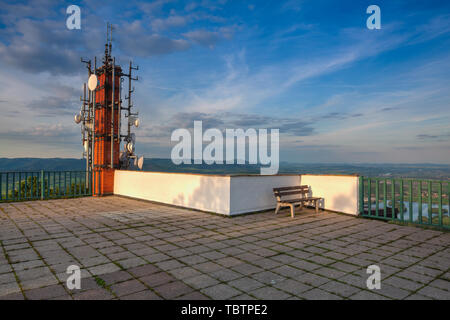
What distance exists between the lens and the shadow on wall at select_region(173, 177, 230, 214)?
24.1 feet

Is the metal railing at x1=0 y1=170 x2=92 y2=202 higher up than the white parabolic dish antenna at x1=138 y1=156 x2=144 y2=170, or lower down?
lower down

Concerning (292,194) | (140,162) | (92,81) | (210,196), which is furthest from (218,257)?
(92,81)

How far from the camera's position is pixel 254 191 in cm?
782

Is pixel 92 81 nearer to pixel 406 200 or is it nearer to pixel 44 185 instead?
pixel 44 185

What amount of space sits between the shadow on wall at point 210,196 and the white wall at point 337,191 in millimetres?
3189

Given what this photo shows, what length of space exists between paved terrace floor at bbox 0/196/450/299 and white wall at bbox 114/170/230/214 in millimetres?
800

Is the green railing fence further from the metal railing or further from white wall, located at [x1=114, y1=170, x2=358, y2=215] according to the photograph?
the metal railing

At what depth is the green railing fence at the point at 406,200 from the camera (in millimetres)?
5957

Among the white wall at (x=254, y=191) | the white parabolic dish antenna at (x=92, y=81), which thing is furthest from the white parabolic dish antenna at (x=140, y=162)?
the white wall at (x=254, y=191)

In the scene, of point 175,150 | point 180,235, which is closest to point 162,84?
point 175,150

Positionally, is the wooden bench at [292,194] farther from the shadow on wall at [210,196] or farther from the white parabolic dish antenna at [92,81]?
the white parabolic dish antenna at [92,81]

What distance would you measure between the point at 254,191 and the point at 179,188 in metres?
2.64

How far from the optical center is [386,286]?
297 cm

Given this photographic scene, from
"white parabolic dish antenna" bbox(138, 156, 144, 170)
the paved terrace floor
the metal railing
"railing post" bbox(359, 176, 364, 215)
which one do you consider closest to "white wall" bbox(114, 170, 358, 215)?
"railing post" bbox(359, 176, 364, 215)
